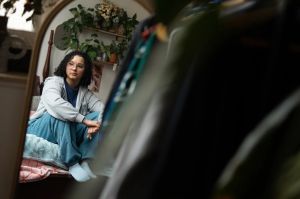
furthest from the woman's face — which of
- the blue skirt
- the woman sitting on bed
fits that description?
the blue skirt

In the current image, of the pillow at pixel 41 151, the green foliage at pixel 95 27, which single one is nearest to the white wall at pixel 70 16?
the green foliage at pixel 95 27

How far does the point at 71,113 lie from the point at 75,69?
137mm

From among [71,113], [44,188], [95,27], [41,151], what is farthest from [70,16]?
[44,188]

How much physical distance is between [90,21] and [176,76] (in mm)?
986

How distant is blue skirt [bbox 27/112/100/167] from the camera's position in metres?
1.23

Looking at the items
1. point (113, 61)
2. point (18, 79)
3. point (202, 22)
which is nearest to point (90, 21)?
point (113, 61)

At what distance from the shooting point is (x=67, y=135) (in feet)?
4.08

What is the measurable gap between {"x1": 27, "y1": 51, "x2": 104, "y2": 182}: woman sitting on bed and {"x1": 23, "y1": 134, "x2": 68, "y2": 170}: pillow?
0.01 meters

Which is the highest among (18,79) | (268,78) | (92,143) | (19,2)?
(19,2)

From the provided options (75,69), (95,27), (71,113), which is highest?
(95,27)

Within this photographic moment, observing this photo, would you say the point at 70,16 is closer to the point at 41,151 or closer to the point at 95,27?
the point at 95,27

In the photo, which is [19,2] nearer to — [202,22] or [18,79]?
[18,79]

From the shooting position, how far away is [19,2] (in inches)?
47.1

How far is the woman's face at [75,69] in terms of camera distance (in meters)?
1.22
